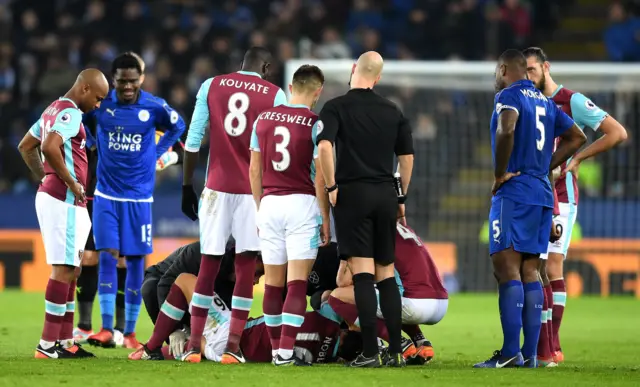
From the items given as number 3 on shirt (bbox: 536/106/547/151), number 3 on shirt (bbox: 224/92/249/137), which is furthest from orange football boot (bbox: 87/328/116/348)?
number 3 on shirt (bbox: 536/106/547/151)

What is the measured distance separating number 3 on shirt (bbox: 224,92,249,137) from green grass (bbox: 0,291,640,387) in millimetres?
1798

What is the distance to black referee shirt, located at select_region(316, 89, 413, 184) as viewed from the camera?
8758 mm

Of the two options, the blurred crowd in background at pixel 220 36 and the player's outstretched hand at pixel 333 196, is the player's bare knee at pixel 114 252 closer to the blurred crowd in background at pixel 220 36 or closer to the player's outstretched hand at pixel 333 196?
the player's outstretched hand at pixel 333 196

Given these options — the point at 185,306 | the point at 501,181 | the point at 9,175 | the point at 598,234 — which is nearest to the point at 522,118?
the point at 501,181

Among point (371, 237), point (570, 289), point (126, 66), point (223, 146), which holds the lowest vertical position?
point (570, 289)

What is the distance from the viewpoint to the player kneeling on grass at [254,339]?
Answer: 938cm

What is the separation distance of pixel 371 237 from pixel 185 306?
5.52 ft

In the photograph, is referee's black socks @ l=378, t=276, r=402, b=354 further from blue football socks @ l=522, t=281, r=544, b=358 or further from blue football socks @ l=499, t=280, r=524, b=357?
blue football socks @ l=522, t=281, r=544, b=358

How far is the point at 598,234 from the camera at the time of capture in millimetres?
18750

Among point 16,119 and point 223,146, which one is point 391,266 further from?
point 16,119

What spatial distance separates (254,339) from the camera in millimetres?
9461

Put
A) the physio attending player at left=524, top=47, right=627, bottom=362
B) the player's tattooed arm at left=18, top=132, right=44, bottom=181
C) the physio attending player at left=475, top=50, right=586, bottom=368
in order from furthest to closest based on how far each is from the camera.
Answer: the physio attending player at left=524, top=47, right=627, bottom=362 → the player's tattooed arm at left=18, top=132, right=44, bottom=181 → the physio attending player at left=475, top=50, right=586, bottom=368

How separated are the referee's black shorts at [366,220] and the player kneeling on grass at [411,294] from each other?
0.67m

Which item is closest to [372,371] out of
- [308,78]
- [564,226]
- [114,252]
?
[308,78]
